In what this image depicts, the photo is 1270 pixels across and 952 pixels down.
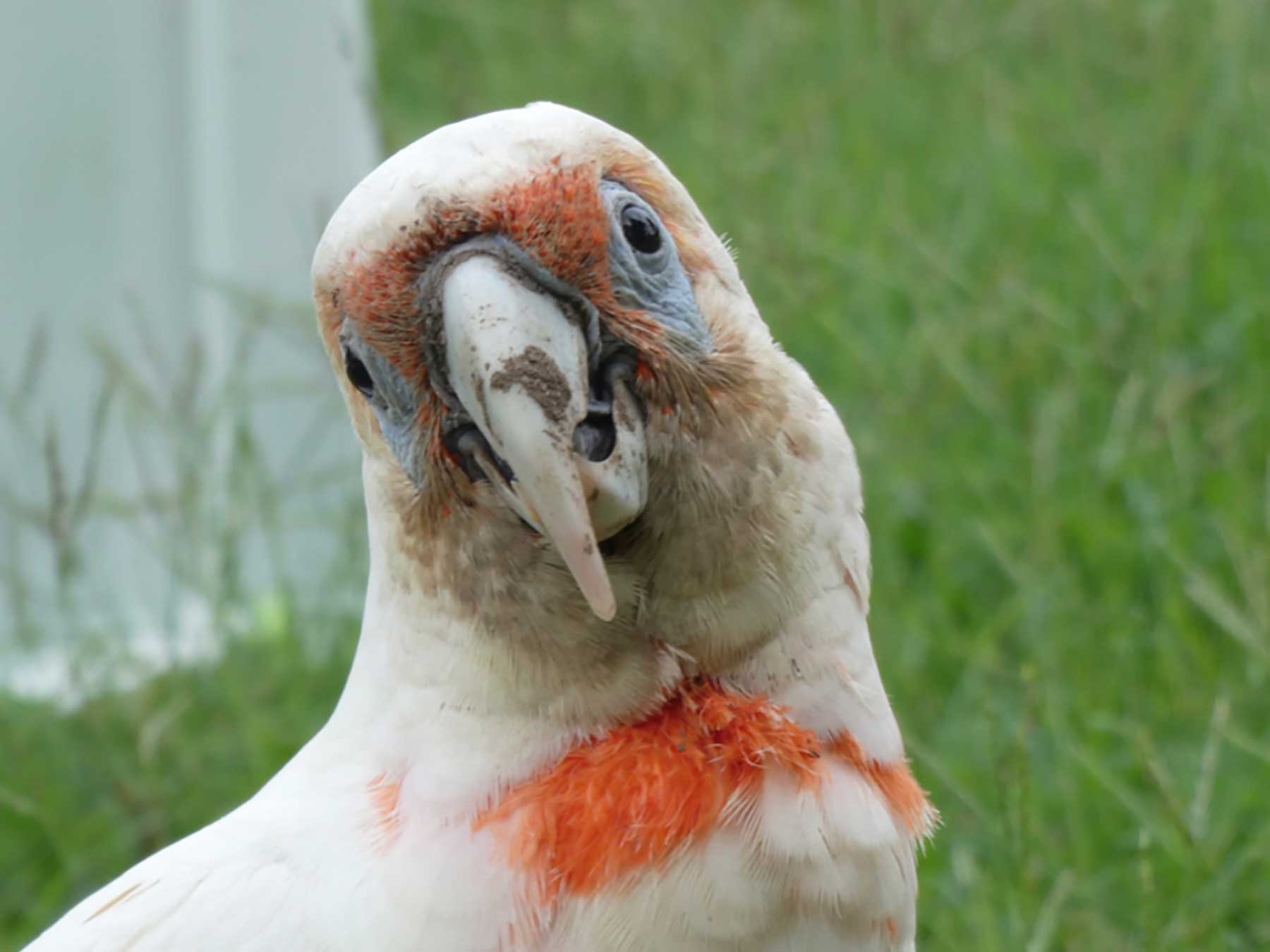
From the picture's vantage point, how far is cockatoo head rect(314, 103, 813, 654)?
45.2 inches

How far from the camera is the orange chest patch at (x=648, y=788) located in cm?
127

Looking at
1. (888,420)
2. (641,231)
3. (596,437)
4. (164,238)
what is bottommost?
(888,420)

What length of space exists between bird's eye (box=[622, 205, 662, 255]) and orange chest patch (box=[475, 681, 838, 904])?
1.14 feet

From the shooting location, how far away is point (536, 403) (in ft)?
3.71

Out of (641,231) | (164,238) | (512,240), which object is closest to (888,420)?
(164,238)

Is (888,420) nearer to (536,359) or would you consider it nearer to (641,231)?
(641,231)

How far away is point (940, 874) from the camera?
7.13ft

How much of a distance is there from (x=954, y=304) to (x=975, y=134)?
1.12 metres

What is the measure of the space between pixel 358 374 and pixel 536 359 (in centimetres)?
20

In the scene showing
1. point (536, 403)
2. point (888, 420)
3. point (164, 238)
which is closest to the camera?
point (536, 403)

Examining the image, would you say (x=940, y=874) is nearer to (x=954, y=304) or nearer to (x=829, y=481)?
(x=829, y=481)

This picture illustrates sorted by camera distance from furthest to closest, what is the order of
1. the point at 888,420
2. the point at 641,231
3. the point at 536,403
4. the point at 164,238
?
the point at 164,238 → the point at 888,420 → the point at 641,231 → the point at 536,403

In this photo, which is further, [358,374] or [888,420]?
[888,420]

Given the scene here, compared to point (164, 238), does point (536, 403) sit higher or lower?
lower
